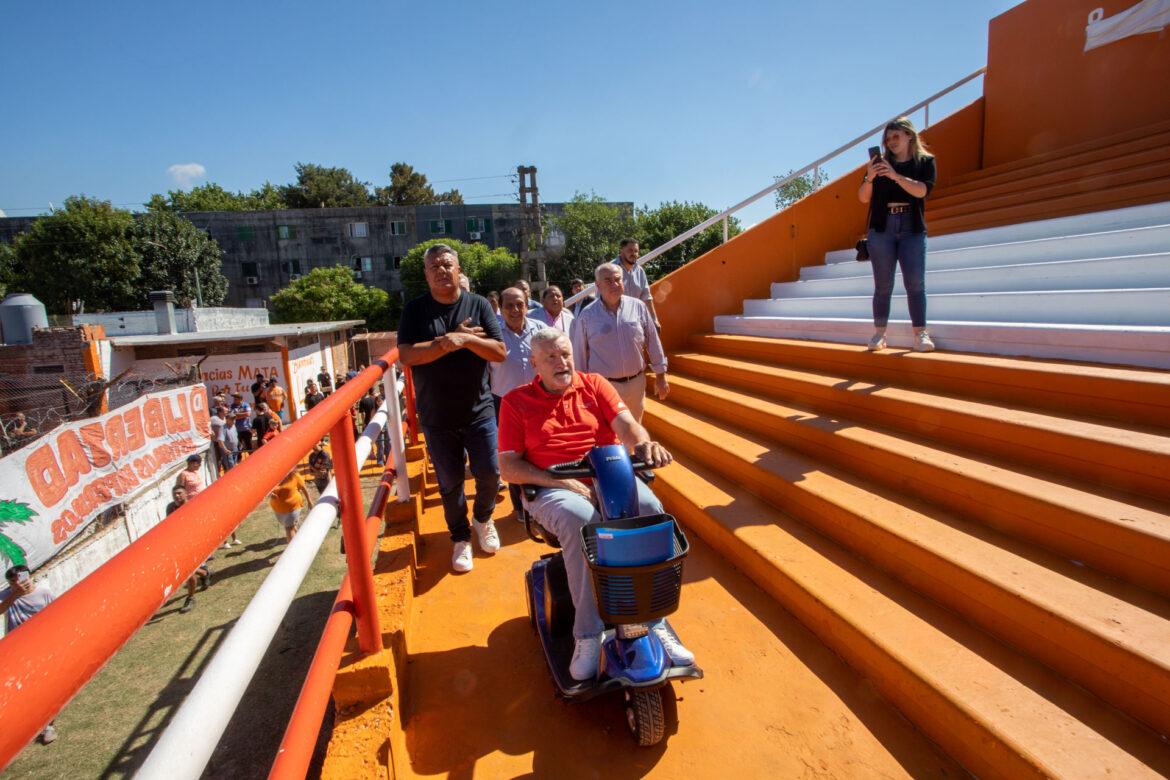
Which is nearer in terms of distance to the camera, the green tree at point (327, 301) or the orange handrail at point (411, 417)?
the orange handrail at point (411, 417)

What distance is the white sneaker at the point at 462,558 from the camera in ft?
11.9

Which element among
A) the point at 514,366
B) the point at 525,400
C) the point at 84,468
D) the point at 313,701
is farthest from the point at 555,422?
the point at 84,468

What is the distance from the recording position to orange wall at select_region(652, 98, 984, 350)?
23.2 ft

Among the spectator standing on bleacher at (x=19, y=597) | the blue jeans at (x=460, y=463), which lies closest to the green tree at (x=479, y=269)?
the spectator standing on bleacher at (x=19, y=597)

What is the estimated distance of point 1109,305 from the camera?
366 cm

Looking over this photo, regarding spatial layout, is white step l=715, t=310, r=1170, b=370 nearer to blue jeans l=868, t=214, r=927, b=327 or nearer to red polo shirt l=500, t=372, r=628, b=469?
blue jeans l=868, t=214, r=927, b=327

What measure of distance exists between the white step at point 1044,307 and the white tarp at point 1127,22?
460 centimetres

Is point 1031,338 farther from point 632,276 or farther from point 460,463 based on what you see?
point 460,463

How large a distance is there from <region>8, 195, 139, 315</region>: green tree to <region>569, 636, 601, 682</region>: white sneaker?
42.8 m

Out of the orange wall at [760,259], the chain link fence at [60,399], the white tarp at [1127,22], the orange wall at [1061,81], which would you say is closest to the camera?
the white tarp at [1127,22]

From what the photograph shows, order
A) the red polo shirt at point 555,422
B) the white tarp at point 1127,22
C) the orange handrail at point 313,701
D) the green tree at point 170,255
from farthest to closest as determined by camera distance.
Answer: the green tree at point 170,255 < the white tarp at point 1127,22 < the red polo shirt at point 555,422 < the orange handrail at point 313,701

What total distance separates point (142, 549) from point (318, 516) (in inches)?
40.3

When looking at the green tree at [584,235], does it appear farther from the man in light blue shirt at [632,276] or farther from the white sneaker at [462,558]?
the white sneaker at [462,558]

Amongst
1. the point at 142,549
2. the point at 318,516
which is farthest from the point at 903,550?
the point at 142,549
